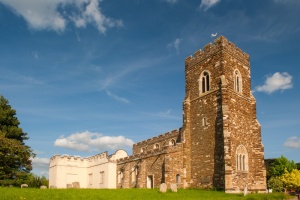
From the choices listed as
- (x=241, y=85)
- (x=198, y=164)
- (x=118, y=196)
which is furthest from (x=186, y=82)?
(x=118, y=196)

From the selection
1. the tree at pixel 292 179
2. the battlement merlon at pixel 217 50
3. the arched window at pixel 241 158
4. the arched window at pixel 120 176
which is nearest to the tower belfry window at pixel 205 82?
the battlement merlon at pixel 217 50

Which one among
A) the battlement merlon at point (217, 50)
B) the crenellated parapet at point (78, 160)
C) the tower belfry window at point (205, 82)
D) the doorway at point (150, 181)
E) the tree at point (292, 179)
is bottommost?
the tree at point (292, 179)

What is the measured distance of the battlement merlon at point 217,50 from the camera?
99.3ft

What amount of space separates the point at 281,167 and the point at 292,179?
4.18 metres

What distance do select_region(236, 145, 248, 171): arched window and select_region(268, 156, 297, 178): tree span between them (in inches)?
1160

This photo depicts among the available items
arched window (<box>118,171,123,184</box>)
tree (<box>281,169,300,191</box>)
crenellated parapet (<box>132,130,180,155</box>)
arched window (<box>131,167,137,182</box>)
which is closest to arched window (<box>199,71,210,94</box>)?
crenellated parapet (<box>132,130,180,155</box>)

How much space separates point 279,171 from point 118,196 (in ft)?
145

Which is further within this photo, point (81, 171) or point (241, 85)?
point (81, 171)

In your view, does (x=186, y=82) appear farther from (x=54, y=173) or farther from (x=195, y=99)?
(x=54, y=173)

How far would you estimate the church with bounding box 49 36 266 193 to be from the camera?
90.7 feet

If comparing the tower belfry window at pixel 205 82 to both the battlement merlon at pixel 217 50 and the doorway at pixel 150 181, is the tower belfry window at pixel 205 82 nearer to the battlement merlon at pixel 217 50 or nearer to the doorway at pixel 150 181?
the battlement merlon at pixel 217 50

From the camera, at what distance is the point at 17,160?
33.2m

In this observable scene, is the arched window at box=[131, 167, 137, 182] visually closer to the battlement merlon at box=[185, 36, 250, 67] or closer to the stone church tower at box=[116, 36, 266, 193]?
the stone church tower at box=[116, 36, 266, 193]

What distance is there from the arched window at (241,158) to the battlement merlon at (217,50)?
9.51 m
